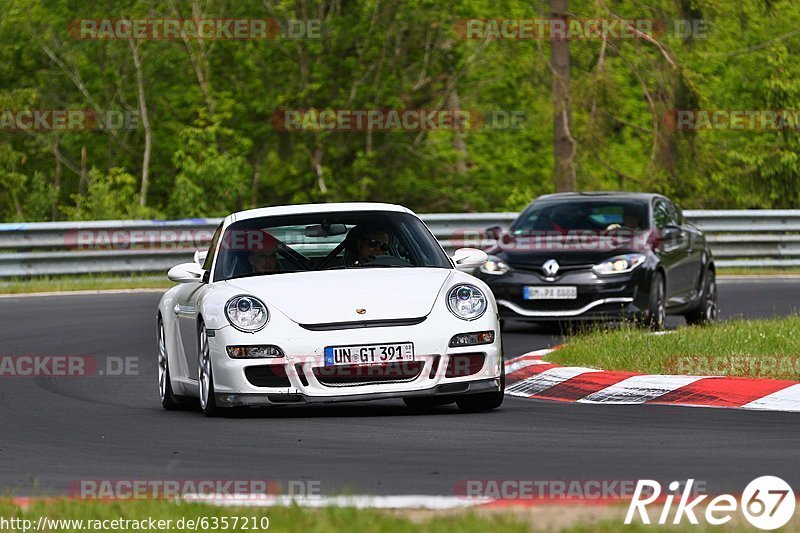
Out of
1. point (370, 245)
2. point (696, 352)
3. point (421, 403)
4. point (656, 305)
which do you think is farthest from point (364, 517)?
point (656, 305)

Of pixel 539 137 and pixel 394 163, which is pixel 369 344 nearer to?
pixel 394 163

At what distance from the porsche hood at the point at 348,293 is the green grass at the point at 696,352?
7.52ft

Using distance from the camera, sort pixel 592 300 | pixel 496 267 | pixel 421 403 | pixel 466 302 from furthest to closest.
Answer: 1. pixel 496 267
2. pixel 592 300
3. pixel 421 403
4. pixel 466 302

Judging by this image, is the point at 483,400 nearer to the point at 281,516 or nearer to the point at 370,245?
the point at 370,245

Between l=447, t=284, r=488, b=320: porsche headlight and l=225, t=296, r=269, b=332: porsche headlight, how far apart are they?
3.60 ft

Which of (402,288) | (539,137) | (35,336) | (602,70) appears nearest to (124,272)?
(35,336)

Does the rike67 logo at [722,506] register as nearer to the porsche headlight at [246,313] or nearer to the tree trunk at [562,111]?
the porsche headlight at [246,313]

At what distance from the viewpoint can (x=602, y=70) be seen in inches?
1303

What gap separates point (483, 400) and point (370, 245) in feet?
4.29

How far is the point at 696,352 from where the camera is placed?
43.6ft

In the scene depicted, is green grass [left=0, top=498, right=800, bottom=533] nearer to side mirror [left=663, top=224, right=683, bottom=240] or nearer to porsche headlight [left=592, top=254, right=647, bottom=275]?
porsche headlight [left=592, top=254, right=647, bottom=275]

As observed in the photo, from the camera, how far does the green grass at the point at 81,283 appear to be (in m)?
24.9

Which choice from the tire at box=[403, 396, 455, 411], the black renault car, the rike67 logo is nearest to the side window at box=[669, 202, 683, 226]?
the black renault car

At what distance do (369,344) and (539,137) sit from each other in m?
40.5
